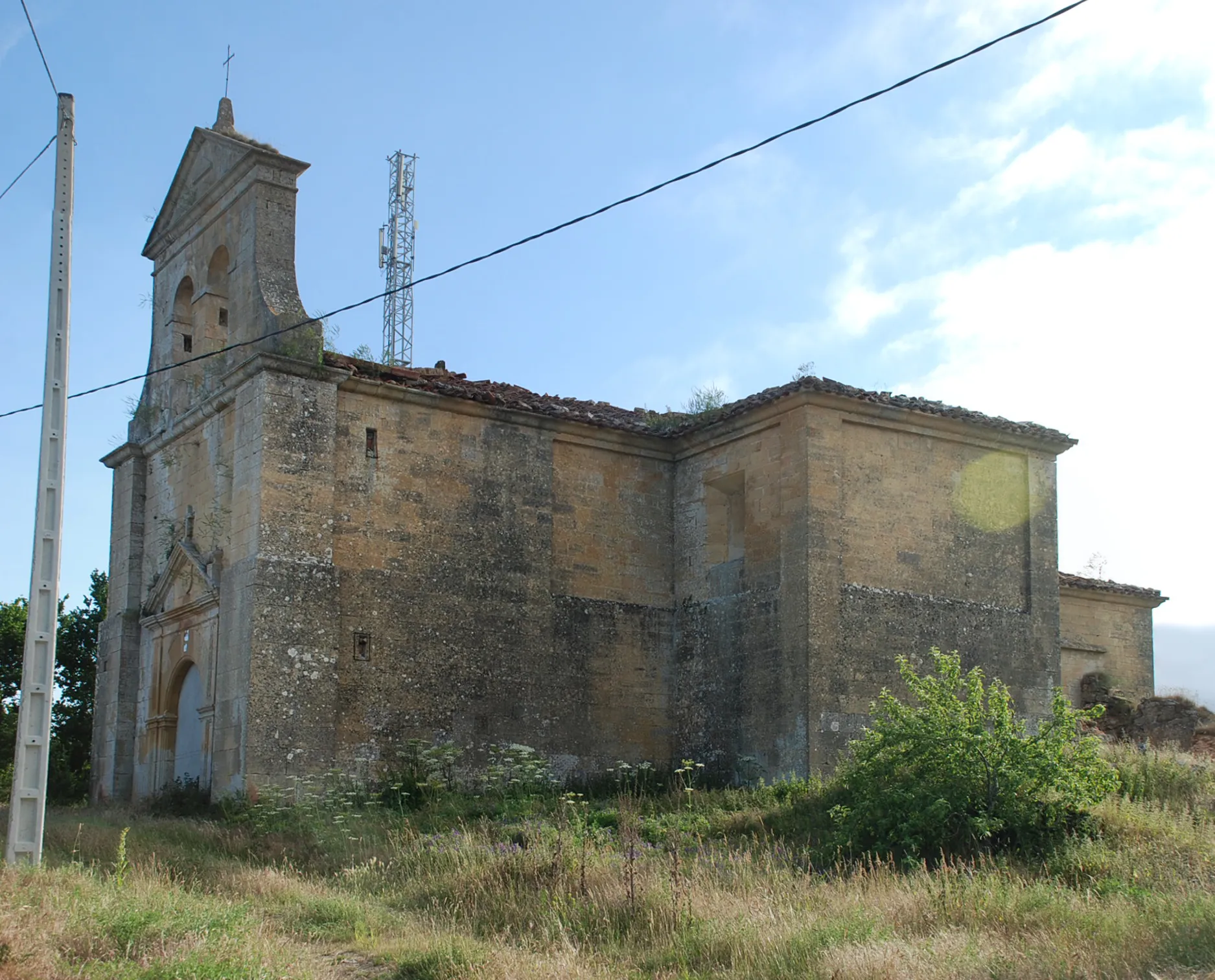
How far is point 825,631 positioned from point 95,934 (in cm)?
1104

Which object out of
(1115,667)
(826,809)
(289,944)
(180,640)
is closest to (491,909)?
(289,944)

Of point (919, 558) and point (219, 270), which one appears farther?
point (219, 270)

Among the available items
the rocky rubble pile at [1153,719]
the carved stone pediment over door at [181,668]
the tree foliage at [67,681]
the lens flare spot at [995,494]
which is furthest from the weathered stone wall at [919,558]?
the tree foliage at [67,681]

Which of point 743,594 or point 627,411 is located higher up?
point 627,411

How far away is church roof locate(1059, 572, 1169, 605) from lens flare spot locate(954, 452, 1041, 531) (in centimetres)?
474

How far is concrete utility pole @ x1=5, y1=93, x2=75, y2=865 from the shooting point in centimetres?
1131

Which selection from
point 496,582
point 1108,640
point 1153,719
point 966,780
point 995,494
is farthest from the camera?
point 1108,640

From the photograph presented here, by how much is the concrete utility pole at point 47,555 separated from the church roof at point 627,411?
6.29 metres

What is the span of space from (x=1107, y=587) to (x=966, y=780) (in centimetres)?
1315

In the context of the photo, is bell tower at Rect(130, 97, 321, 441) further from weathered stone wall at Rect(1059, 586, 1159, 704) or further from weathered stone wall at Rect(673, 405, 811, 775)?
weathered stone wall at Rect(1059, 586, 1159, 704)

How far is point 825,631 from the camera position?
18906 mm

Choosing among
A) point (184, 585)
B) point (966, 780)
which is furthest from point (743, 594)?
point (184, 585)

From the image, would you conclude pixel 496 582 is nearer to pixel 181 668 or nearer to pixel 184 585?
pixel 184 585

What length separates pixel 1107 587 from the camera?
85.4 ft
